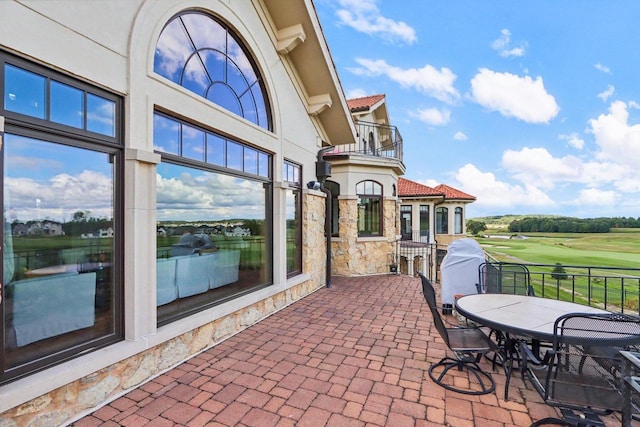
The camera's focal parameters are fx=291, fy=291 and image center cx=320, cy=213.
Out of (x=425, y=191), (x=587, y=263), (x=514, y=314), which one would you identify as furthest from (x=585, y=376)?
(x=425, y=191)

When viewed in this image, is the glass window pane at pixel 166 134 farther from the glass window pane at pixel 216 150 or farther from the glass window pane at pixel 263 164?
the glass window pane at pixel 263 164

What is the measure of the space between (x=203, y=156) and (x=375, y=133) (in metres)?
11.6

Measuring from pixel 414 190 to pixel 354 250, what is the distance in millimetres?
11133

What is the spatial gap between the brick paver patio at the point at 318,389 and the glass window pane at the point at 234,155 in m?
2.58

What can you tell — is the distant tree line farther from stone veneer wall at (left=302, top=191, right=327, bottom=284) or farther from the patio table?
stone veneer wall at (left=302, top=191, right=327, bottom=284)

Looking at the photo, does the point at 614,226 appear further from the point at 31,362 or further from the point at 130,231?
the point at 31,362

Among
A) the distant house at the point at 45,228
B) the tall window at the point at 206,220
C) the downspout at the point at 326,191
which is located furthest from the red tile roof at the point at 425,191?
the distant house at the point at 45,228

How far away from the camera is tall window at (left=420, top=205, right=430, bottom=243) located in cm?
1864

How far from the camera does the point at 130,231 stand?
9.59 feet

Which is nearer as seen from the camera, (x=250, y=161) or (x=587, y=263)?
(x=250, y=161)

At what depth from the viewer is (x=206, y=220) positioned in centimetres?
418

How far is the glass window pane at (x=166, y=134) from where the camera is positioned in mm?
3350

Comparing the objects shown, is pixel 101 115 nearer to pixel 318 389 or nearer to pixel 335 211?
pixel 318 389

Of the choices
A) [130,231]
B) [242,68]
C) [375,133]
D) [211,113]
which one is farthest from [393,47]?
[130,231]
